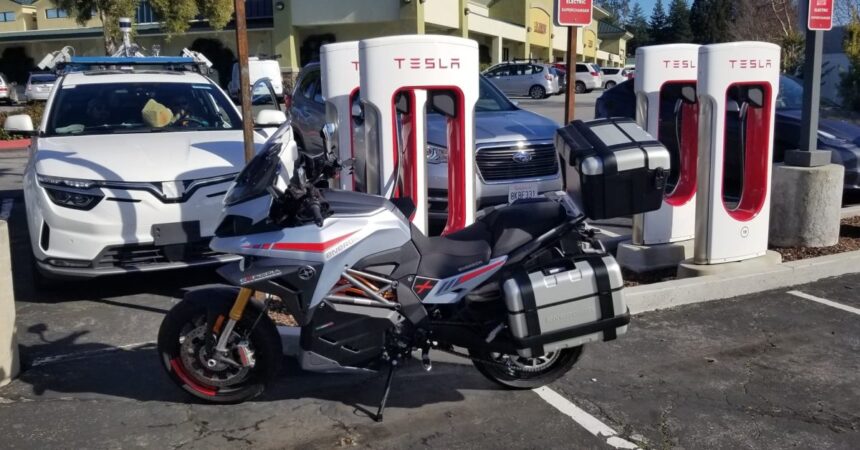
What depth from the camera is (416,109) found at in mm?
5820

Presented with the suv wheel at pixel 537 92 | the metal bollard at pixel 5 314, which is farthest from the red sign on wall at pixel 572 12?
the suv wheel at pixel 537 92

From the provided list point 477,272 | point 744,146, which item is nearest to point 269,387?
point 477,272

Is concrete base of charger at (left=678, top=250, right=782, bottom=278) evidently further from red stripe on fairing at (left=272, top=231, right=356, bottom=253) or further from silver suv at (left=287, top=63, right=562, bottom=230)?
red stripe on fairing at (left=272, top=231, right=356, bottom=253)

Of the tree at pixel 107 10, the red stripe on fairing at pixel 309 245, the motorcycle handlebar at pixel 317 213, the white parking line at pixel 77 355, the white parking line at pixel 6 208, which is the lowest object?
the white parking line at pixel 77 355

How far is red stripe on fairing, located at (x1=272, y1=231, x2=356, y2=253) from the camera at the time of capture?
3992 millimetres

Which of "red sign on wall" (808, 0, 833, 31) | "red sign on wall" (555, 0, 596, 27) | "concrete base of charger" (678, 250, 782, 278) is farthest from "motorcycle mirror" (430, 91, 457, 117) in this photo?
"red sign on wall" (808, 0, 833, 31)

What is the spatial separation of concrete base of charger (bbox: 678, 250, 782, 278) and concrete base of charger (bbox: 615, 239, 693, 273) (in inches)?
9.0

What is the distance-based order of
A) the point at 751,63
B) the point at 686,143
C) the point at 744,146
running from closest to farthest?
the point at 751,63
the point at 744,146
the point at 686,143

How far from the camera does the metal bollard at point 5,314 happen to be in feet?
15.4

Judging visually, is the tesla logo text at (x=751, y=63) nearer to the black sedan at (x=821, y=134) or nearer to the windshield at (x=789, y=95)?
the black sedan at (x=821, y=134)

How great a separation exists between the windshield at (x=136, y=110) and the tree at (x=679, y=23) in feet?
254

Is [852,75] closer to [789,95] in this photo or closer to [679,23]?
[789,95]

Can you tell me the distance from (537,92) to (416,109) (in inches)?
1209

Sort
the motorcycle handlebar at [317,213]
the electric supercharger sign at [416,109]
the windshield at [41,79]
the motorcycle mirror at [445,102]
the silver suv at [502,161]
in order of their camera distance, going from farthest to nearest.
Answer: the windshield at [41,79] < the silver suv at [502,161] < the motorcycle mirror at [445,102] < the electric supercharger sign at [416,109] < the motorcycle handlebar at [317,213]
